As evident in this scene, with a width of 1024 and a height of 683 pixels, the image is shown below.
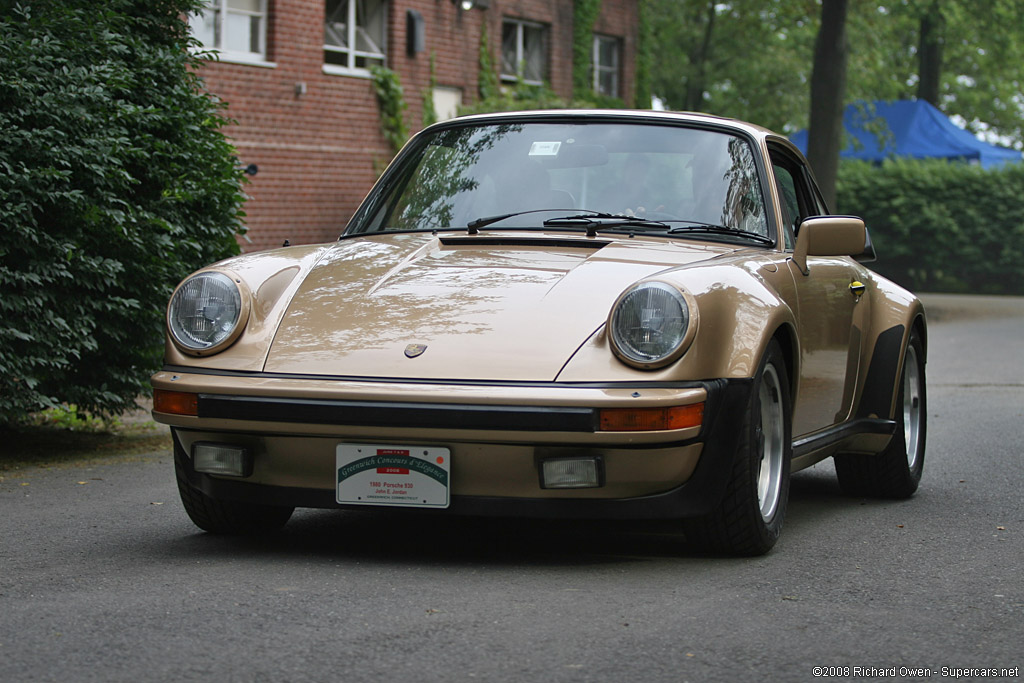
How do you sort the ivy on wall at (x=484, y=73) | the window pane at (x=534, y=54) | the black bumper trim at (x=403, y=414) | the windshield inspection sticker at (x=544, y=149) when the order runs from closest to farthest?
the black bumper trim at (x=403, y=414) → the windshield inspection sticker at (x=544, y=149) → the ivy on wall at (x=484, y=73) → the window pane at (x=534, y=54)

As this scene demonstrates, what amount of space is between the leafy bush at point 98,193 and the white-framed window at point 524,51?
17353 mm

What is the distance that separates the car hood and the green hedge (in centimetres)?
2809

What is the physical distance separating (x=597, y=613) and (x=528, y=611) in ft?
0.58

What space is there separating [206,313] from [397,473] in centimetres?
86

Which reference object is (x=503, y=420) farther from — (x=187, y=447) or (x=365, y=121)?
(x=365, y=121)

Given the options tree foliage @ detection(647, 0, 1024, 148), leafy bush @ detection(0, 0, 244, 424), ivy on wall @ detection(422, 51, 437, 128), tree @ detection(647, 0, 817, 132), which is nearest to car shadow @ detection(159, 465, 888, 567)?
leafy bush @ detection(0, 0, 244, 424)

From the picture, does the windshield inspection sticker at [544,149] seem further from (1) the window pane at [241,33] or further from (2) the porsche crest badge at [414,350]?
(1) the window pane at [241,33]

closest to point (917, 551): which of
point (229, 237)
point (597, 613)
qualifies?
point (597, 613)

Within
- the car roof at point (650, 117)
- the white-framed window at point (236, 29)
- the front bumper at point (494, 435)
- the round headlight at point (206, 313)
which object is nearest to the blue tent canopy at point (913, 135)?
the white-framed window at point (236, 29)

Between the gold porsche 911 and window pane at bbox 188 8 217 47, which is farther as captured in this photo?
window pane at bbox 188 8 217 47

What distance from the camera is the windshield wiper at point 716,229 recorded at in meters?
5.20

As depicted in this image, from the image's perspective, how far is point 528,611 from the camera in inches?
150

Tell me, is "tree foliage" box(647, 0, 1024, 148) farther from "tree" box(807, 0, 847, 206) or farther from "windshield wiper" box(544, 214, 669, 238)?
"windshield wiper" box(544, 214, 669, 238)

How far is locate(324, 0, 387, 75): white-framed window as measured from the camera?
70.7 ft
